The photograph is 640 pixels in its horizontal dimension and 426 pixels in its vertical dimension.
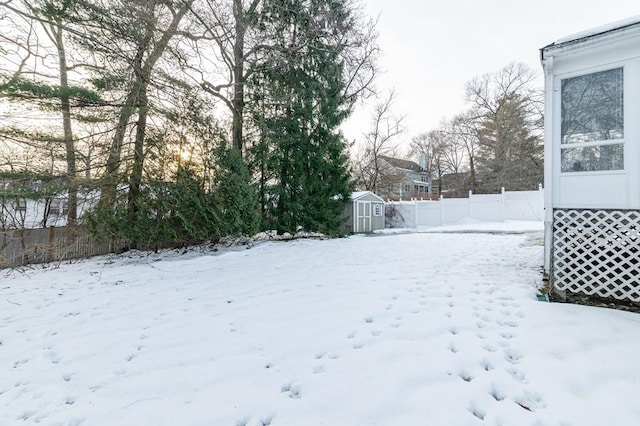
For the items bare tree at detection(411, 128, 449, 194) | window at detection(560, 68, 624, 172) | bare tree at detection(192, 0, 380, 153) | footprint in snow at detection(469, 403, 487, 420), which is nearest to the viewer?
footprint in snow at detection(469, 403, 487, 420)

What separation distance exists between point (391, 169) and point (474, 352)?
78.2ft

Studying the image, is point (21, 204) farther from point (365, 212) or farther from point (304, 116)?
point (365, 212)

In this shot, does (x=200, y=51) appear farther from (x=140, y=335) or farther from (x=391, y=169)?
(x=391, y=169)

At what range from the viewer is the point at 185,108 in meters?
6.71

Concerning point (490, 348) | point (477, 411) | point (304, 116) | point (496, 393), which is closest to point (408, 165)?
point (304, 116)

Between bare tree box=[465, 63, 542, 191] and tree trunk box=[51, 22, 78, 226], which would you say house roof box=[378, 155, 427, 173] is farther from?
tree trunk box=[51, 22, 78, 226]

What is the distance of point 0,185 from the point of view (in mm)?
5227

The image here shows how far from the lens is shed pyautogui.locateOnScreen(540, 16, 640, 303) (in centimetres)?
339

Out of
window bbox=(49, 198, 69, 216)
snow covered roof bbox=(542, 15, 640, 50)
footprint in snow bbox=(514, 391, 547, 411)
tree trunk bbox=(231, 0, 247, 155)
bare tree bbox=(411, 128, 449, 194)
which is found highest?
bare tree bbox=(411, 128, 449, 194)

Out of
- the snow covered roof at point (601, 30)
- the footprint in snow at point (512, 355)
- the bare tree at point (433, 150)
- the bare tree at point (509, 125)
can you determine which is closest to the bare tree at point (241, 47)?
the snow covered roof at point (601, 30)

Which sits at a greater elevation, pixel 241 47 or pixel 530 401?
pixel 241 47

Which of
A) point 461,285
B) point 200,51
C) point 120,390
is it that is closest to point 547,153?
point 461,285

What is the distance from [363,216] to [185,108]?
1035cm

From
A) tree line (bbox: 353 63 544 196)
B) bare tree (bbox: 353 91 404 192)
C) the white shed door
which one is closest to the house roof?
bare tree (bbox: 353 91 404 192)
